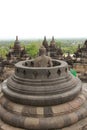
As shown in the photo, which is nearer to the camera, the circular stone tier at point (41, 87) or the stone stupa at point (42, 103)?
the stone stupa at point (42, 103)

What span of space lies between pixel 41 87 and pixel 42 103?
0.61 meters

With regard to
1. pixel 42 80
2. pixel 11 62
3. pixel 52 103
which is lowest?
pixel 11 62

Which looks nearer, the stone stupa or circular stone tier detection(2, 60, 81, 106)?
the stone stupa

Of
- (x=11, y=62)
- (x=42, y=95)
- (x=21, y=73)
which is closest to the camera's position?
(x=42, y=95)

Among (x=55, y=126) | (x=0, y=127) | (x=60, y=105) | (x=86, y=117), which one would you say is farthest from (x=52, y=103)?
(x=0, y=127)

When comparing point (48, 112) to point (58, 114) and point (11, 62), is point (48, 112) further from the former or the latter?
point (11, 62)

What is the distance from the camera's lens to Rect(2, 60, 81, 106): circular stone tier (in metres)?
6.80

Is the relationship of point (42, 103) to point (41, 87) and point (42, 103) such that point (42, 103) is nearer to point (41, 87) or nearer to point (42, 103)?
point (42, 103)

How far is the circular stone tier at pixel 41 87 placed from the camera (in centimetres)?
680

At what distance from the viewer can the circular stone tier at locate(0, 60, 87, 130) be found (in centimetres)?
653

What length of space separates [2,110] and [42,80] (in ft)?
6.54

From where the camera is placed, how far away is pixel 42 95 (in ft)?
22.6

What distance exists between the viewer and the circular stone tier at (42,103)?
21.4 ft

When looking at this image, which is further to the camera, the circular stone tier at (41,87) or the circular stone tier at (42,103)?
the circular stone tier at (41,87)
